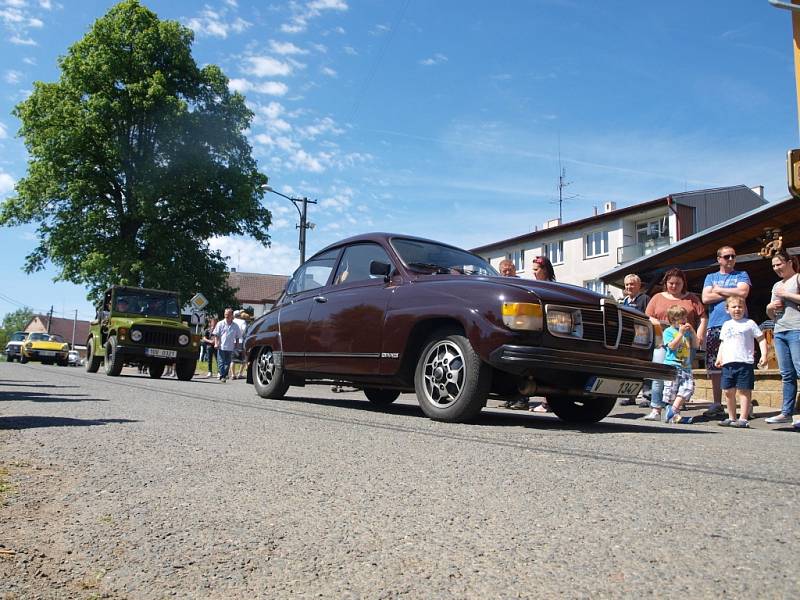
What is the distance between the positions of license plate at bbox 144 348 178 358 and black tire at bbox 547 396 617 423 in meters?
11.6

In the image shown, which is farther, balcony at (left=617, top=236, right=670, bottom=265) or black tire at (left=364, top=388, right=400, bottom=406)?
balcony at (left=617, top=236, right=670, bottom=265)

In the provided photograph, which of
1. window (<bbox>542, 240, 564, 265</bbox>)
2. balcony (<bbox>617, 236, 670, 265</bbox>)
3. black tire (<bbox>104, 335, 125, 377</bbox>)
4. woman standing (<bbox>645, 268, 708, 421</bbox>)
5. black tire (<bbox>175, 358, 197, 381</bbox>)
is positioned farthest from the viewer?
window (<bbox>542, 240, 564, 265</bbox>)

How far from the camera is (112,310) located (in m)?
16.7

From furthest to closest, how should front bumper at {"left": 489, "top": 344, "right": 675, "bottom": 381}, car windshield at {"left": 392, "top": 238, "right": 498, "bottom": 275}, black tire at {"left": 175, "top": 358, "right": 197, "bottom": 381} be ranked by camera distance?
black tire at {"left": 175, "top": 358, "right": 197, "bottom": 381}, car windshield at {"left": 392, "top": 238, "right": 498, "bottom": 275}, front bumper at {"left": 489, "top": 344, "right": 675, "bottom": 381}

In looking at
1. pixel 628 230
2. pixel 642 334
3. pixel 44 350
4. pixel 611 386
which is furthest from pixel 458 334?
pixel 628 230

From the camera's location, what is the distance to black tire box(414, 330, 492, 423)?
5355 millimetres

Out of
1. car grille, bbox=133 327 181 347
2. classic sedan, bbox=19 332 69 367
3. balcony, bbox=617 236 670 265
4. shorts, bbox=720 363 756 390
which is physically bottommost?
classic sedan, bbox=19 332 69 367

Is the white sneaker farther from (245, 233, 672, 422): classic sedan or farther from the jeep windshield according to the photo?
the jeep windshield

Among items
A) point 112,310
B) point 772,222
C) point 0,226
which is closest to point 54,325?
point 0,226

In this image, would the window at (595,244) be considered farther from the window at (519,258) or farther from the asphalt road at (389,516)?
the asphalt road at (389,516)

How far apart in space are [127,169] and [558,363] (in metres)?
29.8

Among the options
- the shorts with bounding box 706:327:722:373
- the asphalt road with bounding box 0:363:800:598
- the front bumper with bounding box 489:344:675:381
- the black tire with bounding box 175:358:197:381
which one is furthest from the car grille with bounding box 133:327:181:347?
the front bumper with bounding box 489:344:675:381

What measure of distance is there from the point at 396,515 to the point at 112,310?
15799mm

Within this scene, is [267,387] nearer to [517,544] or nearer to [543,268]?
[543,268]
